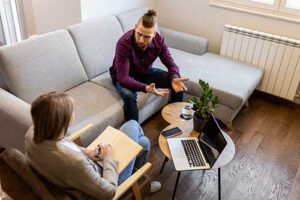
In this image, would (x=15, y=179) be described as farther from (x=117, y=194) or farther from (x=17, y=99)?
(x=17, y=99)

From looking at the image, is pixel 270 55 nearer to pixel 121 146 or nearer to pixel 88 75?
pixel 88 75

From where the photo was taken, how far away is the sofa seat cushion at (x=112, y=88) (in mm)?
2537

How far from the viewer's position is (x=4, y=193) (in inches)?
52.5

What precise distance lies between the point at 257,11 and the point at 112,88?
1.77 metres

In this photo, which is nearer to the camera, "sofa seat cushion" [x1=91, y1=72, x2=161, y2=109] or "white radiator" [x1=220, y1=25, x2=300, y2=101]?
"sofa seat cushion" [x1=91, y1=72, x2=161, y2=109]

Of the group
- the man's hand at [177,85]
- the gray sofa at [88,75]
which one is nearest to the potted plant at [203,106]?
the man's hand at [177,85]

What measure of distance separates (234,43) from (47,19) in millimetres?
2025

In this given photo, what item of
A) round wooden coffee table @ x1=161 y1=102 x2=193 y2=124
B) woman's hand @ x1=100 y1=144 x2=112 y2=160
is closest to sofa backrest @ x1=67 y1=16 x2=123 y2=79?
round wooden coffee table @ x1=161 y1=102 x2=193 y2=124

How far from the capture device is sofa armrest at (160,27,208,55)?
3350 mm

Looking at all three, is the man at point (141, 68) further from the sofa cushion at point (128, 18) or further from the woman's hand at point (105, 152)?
the woman's hand at point (105, 152)

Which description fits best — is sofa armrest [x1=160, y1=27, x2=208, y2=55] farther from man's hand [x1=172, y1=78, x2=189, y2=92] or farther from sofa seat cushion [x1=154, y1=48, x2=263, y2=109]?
man's hand [x1=172, y1=78, x2=189, y2=92]

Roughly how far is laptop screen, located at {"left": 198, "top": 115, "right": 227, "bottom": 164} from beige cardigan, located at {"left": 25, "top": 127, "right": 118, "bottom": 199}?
0.77 m

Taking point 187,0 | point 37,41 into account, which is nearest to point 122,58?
point 37,41

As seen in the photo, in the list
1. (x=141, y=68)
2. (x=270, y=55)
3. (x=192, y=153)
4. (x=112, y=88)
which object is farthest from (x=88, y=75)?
(x=270, y=55)
